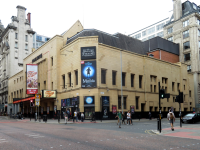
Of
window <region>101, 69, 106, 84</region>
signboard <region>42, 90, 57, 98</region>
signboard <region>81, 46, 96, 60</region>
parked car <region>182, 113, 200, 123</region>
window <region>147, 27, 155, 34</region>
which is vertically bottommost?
parked car <region>182, 113, 200, 123</region>

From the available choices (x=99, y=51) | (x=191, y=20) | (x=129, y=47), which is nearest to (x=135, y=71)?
(x=129, y=47)

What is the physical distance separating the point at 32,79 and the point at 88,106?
20.2m

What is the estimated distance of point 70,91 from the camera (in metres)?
39.9

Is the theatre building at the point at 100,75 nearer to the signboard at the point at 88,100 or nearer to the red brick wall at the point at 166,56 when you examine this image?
A: the signboard at the point at 88,100

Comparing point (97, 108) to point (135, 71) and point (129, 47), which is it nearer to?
point (135, 71)

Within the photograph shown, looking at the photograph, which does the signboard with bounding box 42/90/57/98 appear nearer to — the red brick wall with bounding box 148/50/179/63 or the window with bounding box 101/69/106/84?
the window with bounding box 101/69/106/84

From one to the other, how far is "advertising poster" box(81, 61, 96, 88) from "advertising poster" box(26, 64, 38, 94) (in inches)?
702

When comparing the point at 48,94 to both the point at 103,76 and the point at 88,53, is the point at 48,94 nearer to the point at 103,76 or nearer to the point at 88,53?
the point at 103,76

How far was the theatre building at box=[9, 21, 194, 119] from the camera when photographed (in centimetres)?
3694

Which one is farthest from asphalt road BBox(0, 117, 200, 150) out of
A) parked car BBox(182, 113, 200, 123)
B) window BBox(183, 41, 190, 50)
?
window BBox(183, 41, 190, 50)

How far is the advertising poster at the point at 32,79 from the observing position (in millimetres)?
50081

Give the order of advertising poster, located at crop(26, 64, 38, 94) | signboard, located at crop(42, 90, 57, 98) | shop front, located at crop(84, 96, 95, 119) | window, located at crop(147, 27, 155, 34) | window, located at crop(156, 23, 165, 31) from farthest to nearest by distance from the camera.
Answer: window, located at crop(147, 27, 155, 34), window, located at crop(156, 23, 165, 31), advertising poster, located at crop(26, 64, 38, 94), signboard, located at crop(42, 90, 57, 98), shop front, located at crop(84, 96, 95, 119)

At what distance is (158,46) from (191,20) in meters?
14.6

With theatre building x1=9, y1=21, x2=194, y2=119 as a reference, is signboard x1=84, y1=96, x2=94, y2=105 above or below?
below
